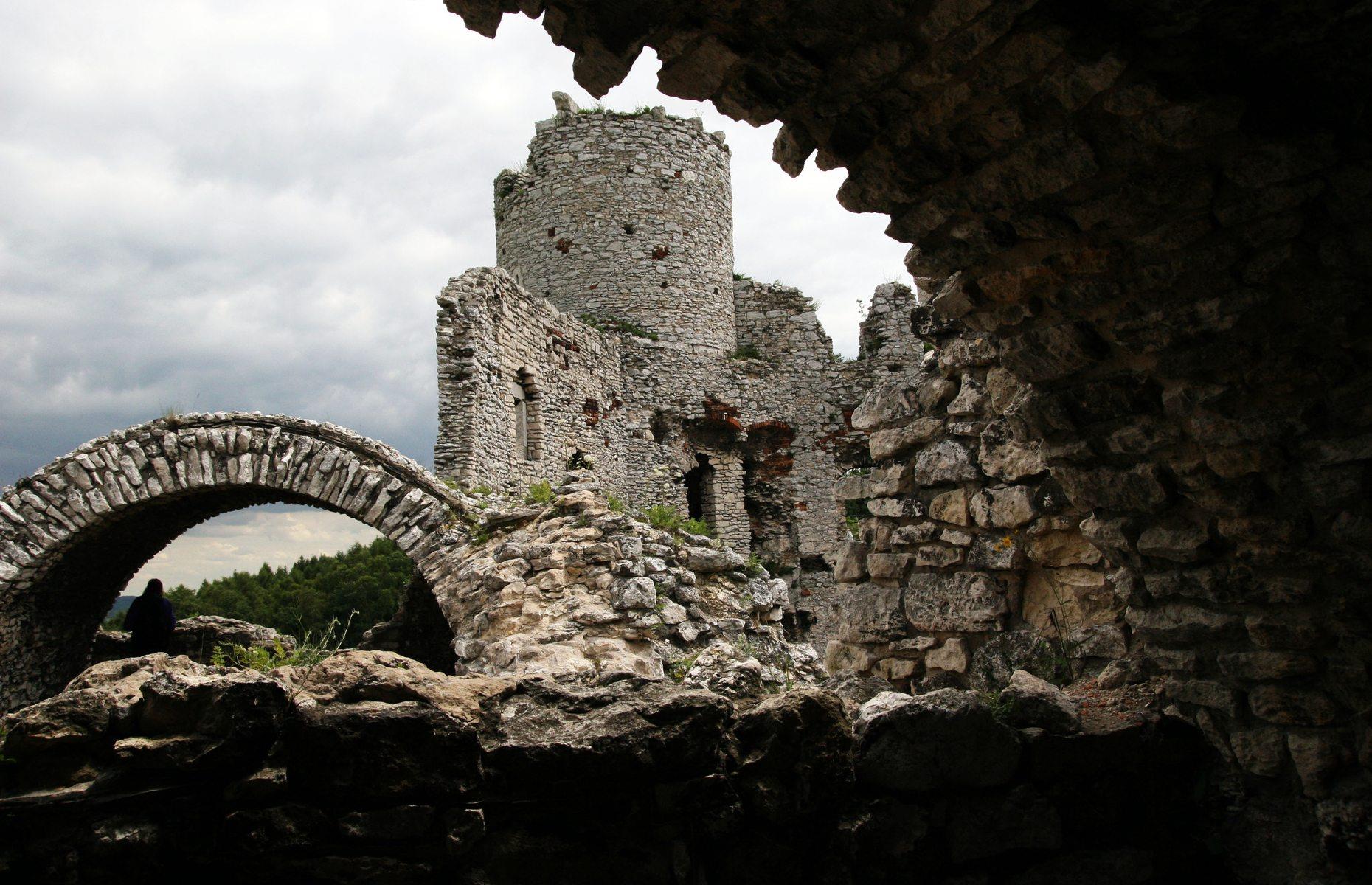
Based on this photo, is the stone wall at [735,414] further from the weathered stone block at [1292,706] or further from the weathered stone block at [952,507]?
the weathered stone block at [1292,706]

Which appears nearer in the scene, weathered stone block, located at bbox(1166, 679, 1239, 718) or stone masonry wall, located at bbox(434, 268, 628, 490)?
weathered stone block, located at bbox(1166, 679, 1239, 718)

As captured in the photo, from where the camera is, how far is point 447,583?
6855 millimetres

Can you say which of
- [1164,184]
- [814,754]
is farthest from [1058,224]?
[814,754]

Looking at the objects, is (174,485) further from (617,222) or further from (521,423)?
(617,222)

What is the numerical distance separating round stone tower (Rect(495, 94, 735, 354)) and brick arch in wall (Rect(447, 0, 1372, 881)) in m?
14.0

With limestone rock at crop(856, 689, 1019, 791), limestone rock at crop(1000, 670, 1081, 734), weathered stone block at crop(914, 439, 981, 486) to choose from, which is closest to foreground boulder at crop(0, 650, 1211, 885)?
limestone rock at crop(856, 689, 1019, 791)

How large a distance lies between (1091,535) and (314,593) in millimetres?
25854

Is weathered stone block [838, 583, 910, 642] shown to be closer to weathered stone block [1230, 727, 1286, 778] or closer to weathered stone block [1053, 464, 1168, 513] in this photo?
weathered stone block [1053, 464, 1168, 513]

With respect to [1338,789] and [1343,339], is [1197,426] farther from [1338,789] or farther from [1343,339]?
[1338,789]

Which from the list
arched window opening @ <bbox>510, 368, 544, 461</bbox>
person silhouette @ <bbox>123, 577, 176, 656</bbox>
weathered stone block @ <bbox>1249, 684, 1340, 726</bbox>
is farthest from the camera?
arched window opening @ <bbox>510, 368, 544, 461</bbox>

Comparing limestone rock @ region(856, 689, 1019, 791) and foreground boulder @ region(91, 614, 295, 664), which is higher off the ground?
foreground boulder @ region(91, 614, 295, 664)

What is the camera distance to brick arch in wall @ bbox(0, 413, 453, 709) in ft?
24.7

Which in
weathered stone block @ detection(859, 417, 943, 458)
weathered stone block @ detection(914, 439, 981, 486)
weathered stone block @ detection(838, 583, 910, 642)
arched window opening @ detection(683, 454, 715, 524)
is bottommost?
weathered stone block @ detection(838, 583, 910, 642)

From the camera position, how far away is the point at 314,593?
25.4m
